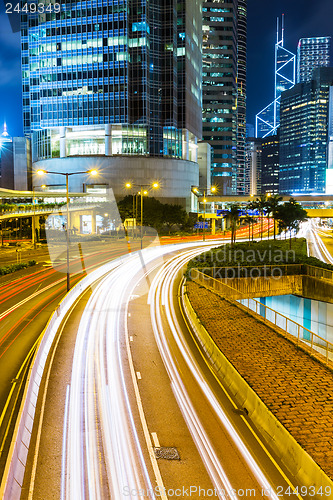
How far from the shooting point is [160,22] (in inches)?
4395

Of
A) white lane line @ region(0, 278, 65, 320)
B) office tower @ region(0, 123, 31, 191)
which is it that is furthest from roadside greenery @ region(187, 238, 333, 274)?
office tower @ region(0, 123, 31, 191)

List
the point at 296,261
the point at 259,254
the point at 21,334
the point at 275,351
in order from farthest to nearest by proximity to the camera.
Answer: the point at 259,254
the point at 296,261
the point at 21,334
the point at 275,351

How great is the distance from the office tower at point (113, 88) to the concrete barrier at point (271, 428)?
98946 mm

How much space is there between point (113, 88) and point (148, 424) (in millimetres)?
108108

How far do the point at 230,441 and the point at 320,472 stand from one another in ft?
9.53

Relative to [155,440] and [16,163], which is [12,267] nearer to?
[155,440]

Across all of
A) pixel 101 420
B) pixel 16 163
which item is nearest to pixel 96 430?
pixel 101 420

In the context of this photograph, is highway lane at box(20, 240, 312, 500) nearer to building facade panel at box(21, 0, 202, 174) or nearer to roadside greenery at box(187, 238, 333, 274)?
roadside greenery at box(187, 238, 333, 274)

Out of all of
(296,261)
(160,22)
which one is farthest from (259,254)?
(160,22)

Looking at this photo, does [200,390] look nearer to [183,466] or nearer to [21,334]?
[183,466]

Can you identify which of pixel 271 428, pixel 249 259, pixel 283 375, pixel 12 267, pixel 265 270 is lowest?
pixel 271 428

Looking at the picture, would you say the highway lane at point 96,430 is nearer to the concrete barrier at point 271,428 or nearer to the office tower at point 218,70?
the concrete barrier at point 271,428

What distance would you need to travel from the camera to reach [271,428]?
11.6 m

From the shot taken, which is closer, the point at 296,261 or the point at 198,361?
the point at 198,361
